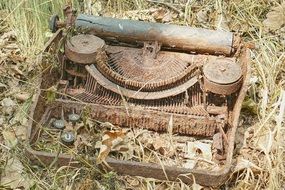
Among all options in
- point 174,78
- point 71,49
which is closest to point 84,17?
point 71,49

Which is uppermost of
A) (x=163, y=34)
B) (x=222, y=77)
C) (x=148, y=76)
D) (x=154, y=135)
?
(x=163, y=34)

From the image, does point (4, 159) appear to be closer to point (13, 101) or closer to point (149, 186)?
point (13, 101)

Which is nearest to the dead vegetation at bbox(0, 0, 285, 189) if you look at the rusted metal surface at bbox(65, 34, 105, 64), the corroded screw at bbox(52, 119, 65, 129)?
the corroded screw at bbox(52, 119, 65, 129)

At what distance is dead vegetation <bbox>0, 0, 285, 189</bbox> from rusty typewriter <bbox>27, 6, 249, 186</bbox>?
212mm

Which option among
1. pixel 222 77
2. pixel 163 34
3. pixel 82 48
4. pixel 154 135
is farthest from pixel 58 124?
pixel 222 77

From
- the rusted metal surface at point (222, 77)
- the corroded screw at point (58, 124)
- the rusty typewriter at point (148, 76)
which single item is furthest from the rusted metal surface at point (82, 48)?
the rusted metal surface at point (222, 77)

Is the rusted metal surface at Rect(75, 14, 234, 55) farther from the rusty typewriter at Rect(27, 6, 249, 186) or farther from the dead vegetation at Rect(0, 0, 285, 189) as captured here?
the dead vegetation at Rect(0, 0, 285, 189)

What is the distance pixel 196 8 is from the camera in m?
4.70

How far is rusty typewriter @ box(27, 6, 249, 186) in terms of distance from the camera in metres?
3.39

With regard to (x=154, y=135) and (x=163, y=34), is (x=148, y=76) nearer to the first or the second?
(x=163, y=34)

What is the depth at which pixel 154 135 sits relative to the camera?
346 cm

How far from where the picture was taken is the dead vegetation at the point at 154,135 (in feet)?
10.1

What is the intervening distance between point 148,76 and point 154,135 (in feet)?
1.40

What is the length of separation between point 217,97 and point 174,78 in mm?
320
